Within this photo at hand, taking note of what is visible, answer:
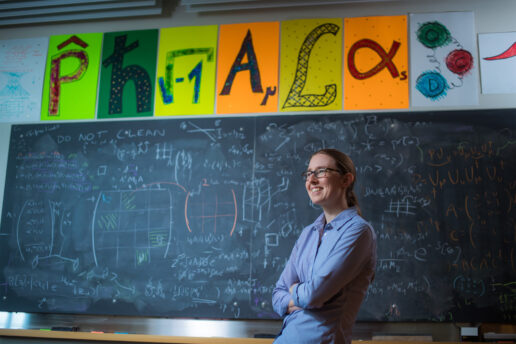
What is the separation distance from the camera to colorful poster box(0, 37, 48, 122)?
3.98 meters

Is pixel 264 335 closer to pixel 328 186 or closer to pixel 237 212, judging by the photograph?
pixel 237 212

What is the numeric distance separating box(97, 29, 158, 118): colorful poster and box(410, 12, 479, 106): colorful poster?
6.91 feet

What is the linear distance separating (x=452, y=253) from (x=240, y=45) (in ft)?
7.41

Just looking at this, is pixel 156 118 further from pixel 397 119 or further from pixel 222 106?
pixel 397 119

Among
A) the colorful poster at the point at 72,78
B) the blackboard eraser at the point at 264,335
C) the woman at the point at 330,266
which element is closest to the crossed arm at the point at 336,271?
the woman at the point at 330,266

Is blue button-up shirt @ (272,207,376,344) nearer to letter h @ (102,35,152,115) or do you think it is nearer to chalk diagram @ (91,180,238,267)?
chalk diagram @ (91,180,238,267)

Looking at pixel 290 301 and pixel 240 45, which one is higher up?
pixel 240 45

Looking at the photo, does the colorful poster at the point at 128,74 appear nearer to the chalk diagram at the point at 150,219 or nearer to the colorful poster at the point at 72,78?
the colorful poster at the point at 72,78

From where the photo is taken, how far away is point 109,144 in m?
3.77

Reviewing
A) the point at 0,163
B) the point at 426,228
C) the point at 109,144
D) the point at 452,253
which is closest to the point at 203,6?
the point at 109,144


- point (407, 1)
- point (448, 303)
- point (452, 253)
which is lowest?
point (448, 303)

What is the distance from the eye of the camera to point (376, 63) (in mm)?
3512

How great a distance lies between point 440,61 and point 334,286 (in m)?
2.41

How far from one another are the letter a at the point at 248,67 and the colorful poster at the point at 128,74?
25.4 inches
